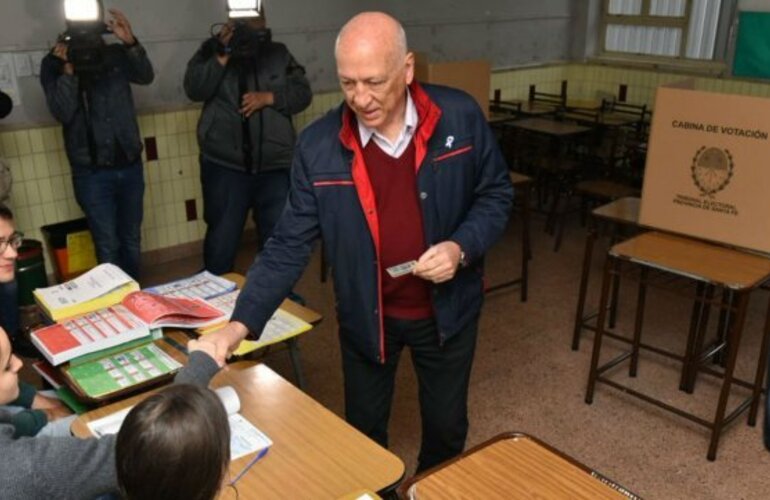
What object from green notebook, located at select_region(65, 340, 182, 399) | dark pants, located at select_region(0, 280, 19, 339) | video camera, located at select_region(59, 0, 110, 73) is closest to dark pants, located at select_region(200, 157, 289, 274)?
video camera, located at select_region(59, 0, 110, 73)

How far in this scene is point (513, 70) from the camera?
650 cm

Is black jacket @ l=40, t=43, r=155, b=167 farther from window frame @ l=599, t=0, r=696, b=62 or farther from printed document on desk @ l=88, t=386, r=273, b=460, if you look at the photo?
window frame @ l=599, t=0, r=696, b=62

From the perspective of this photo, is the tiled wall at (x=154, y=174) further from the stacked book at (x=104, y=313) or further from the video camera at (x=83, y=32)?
the stacked book at (x=104, y=313)

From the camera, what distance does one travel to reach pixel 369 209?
6.13 feet

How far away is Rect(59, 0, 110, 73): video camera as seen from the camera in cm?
337

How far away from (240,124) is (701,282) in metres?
2.33

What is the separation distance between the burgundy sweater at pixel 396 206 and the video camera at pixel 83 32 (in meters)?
2.19

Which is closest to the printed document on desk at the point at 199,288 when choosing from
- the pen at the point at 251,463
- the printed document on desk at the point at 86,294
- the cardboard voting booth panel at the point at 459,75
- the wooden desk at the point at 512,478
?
the printed document on desk at the point at 86,294

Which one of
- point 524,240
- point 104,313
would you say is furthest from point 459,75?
point 104,313

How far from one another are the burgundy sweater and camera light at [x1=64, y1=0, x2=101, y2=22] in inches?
86.7

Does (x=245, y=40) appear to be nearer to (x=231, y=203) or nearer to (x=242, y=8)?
(x=242, y=8)

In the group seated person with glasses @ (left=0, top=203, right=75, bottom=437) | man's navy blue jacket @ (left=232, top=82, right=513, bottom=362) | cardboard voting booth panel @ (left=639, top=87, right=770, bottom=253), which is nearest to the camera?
seated person with glasses @ (left=0, top=203, right=75, bottom=437)

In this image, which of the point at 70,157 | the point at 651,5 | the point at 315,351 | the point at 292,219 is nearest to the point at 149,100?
the point at 70,157

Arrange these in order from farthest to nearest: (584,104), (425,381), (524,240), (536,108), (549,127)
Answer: (584,104) < (536,108) < (549,127) < (524,240) < (425,381)
